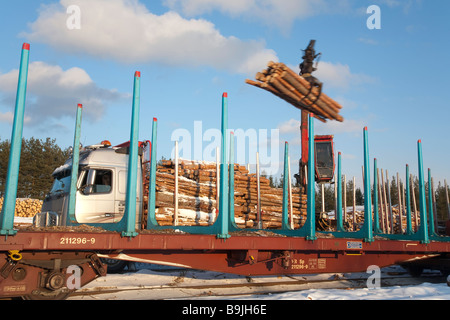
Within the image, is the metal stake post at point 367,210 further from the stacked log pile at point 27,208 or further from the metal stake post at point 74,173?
the stacked log pile at point 27,208

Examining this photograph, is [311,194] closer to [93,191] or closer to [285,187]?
[285,187]

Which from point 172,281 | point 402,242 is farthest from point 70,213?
point 402,242

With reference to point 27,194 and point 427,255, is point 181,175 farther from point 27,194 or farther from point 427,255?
point 27,194

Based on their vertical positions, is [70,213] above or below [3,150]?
below

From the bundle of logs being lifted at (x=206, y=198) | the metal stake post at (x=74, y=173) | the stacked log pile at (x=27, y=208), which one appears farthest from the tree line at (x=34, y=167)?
the metal stake post at (x=74, y=173)

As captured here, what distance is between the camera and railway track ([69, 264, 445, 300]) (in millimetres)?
8094

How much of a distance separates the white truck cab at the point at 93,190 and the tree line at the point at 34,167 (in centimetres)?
2522

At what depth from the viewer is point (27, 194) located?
34562mm

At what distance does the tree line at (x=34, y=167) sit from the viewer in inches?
1353

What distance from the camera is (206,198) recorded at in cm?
1153

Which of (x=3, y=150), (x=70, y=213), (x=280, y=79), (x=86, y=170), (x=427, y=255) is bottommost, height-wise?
(x=427, y=255)

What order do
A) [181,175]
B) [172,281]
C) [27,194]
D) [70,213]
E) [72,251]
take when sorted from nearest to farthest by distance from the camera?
[72,251] < [70,213] < [172,281] < [181,175] < [27,194]

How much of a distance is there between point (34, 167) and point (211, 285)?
30.7 metres
